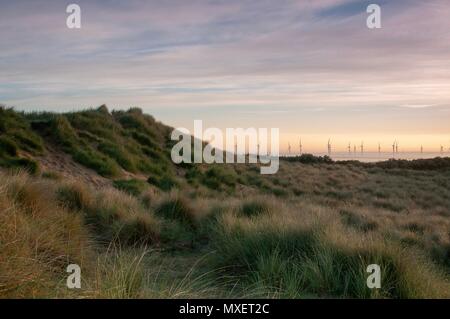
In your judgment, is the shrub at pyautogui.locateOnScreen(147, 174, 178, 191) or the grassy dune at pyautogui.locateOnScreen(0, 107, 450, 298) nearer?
the grassy dune at pyautogui.locateOnScreen(0, 107, 450, 298)

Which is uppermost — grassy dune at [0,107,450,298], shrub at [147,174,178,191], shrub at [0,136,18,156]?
shrub at [0,136,18,156]

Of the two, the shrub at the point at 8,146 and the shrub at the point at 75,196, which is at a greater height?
the shrub at the point at 8,146

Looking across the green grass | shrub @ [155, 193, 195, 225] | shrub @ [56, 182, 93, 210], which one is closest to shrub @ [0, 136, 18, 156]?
the green grass

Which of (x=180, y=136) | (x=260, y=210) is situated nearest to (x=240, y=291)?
(x=260, y=210)

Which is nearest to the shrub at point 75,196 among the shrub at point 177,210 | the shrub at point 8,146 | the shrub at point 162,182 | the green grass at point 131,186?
the shrub at point 177,210

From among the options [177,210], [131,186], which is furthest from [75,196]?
[131,186]

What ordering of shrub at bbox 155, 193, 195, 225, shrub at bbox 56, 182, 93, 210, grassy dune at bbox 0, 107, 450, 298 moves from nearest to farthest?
grassy dune at bbox 0, 107, 450, 298, shrub at bbox 56, 182, 93, 210, shrub at bbox 155, 193, 195, 225

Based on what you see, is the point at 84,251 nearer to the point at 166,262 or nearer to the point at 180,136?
the point at 166,262

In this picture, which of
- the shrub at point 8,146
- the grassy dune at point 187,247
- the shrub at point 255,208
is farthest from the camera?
the shrub at point 8,146

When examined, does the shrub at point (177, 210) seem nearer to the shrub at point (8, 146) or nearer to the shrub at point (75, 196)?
the shrub at point (75, 196)

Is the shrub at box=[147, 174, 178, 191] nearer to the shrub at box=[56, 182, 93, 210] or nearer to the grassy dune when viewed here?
the grassy dune

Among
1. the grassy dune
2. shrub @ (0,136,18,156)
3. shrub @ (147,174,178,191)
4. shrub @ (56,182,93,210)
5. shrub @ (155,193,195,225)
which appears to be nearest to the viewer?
the grassy dune

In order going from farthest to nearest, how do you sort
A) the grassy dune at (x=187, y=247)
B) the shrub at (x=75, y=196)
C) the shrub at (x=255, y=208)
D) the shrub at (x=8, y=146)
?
the shrub at (x=8, y=146)
the shrub at (x=255, y=208)
the shrub at (x=75, y=196)
the grassy dune at (x=187, y=247)

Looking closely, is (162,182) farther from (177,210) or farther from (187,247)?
(187,247)
